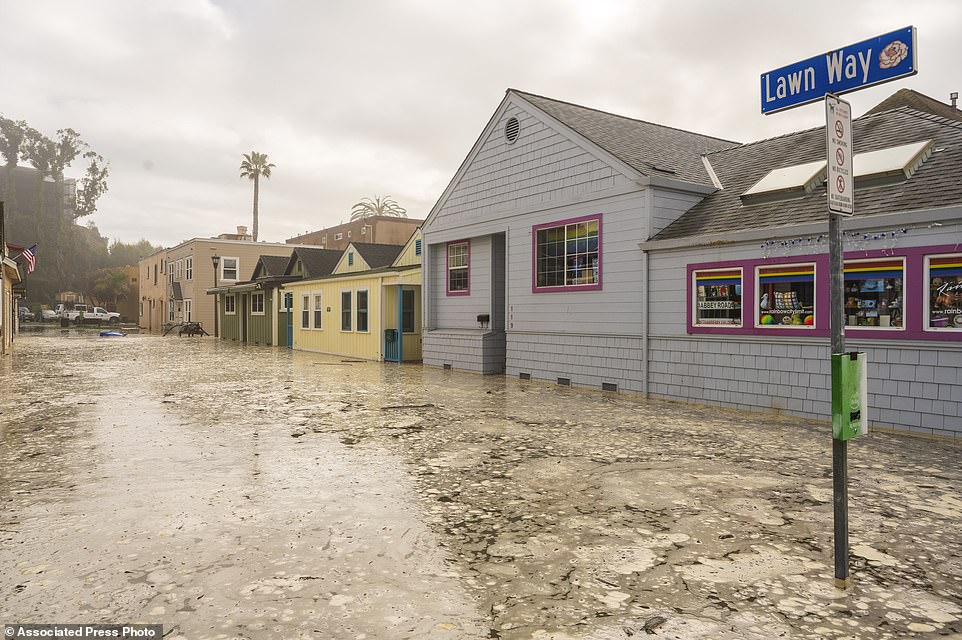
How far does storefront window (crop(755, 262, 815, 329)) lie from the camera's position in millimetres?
10039

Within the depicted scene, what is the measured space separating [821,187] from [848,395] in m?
8.86

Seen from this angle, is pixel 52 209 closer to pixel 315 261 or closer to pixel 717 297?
pixel 315 261

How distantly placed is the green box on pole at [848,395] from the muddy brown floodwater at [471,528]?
99 cm

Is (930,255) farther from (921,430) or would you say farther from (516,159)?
(516,159)

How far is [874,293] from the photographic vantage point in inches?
362

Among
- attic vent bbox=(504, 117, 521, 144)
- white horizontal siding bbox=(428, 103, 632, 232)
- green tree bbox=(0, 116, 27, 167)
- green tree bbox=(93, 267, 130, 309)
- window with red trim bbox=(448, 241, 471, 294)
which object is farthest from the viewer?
green tree bbox=(0, 116, 27, 167)

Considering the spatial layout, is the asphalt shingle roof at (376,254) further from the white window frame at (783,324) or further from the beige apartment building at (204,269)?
the white window frame at (783,324)

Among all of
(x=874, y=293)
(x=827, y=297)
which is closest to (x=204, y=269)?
(x=827, y=297)

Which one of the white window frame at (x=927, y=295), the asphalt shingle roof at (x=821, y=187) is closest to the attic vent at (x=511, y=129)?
the asphalt shingle roof at (x=821, y=187)

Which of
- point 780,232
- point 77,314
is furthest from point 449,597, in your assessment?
point 77,314

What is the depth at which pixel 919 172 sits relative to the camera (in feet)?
31.5

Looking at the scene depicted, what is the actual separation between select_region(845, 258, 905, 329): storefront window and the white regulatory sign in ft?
21.0

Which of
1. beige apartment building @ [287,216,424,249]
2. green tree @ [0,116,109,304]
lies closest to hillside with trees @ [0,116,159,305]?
green tree @ [0,116,109,304]

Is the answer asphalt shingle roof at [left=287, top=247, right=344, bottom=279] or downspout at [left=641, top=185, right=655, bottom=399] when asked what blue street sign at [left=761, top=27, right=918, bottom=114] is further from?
asphalt shingle roof at [left=287, top=247, right=344, bottom=279]
